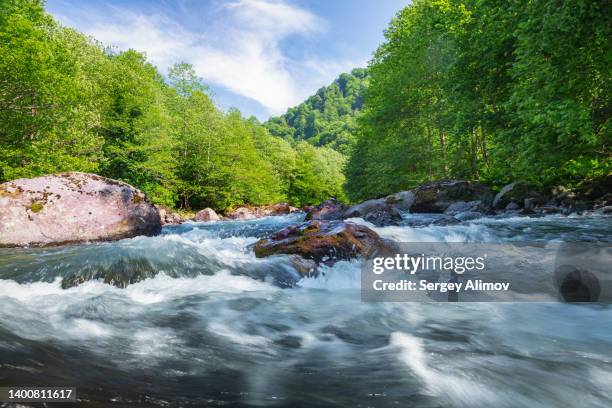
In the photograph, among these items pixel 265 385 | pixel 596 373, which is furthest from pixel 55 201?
pixel 596 373

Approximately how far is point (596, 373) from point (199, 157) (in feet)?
111

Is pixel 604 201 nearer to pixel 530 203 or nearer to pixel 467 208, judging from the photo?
pixel 530 203

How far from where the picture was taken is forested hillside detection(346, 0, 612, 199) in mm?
9727

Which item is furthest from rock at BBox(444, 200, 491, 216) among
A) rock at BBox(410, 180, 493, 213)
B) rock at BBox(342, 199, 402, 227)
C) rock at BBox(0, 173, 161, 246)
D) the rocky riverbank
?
rock at BBox(0, 173, 161, 246)

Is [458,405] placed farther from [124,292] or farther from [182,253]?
[182,253]

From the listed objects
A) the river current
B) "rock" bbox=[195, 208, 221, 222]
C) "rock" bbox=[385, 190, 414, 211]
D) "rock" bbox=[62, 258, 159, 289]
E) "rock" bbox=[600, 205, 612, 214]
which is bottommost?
the river current

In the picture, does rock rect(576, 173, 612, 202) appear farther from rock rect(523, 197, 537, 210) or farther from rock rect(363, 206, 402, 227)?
rock rect(363, 206, 402, 227)

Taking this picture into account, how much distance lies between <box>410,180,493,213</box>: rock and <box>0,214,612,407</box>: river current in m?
12.2

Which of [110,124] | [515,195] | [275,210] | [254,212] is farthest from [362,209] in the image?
[275,210]

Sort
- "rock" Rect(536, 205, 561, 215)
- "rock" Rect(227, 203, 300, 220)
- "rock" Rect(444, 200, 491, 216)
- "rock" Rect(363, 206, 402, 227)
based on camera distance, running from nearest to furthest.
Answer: "rock" Rect(536, 205, 561, 215), "rock" Rect(363, 206, 402, 227), "rock" Rect(444, 200, 491, 216), "rock" Rect(227, 203, 300, 220)

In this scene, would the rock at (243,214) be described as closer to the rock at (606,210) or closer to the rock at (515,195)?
the rock at (515,195)

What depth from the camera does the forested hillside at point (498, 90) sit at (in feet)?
31.9

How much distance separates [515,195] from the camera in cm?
1562

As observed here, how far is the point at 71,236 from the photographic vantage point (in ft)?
36.1
